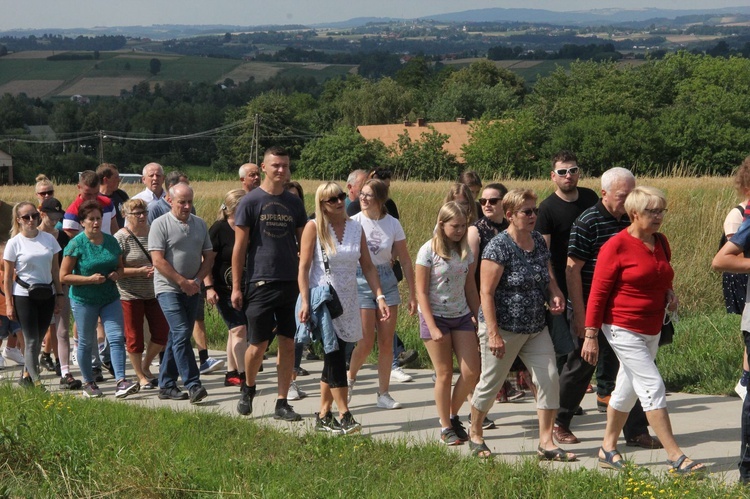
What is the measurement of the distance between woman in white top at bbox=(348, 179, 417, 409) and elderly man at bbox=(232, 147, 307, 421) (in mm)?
575

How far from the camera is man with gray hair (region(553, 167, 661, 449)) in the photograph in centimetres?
664

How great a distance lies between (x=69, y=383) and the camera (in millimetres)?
9453

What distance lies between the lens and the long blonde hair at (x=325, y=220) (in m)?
7.43

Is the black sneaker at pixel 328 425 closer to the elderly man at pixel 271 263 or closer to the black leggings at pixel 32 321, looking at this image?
the elderly man at pixel 271 263

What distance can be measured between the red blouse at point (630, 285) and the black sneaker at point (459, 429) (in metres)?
1.40

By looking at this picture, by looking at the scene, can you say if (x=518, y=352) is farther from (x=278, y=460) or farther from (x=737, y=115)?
(x=737, y=115)

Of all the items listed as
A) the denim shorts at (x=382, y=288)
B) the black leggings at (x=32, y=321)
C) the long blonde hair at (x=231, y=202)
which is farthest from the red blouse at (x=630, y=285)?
the black leggings at (x=32, y=321)

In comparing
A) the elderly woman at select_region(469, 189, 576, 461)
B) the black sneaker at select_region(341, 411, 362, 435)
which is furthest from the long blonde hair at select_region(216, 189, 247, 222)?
the elderly woman at select_region(469, 189, 576, 461)

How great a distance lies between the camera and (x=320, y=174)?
78375 mm

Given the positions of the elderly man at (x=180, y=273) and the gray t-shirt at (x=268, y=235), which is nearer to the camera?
the gray t-shirt at (x=268, y=235)

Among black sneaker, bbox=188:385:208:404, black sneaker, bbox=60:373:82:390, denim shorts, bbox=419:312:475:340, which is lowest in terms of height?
black sneaker, bbox=60:373:82:390

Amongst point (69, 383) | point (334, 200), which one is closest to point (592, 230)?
point (334, 200)

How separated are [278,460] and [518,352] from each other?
170 centimetres

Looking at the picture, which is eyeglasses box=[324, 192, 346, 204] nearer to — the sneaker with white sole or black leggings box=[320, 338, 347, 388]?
black leggings box=[320, 338, 347, 388]
